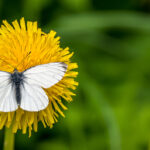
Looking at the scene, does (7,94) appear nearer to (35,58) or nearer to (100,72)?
(35,58)

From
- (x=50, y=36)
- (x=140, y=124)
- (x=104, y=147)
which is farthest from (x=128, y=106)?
(x=50, y=36)

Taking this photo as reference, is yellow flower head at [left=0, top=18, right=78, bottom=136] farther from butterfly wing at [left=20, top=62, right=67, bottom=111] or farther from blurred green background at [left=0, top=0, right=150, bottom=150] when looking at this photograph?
blurred green background at [left=0, top=0, right=150, bottom=150]

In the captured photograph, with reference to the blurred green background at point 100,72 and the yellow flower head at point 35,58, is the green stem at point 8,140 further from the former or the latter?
the blurred green background at point 100,72

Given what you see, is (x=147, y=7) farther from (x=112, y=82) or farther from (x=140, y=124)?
(x=140, y=124)

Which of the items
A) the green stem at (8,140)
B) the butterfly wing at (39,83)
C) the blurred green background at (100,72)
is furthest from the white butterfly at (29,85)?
the blurred green background at (100,72)

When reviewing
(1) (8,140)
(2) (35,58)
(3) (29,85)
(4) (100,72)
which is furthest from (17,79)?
(4) (100,72)

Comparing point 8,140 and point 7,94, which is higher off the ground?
point 7,94

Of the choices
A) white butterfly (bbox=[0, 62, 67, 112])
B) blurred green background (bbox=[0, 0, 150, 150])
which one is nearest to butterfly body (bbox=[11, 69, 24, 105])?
white butterfly (bbox=[0, 62, 67, 112])
